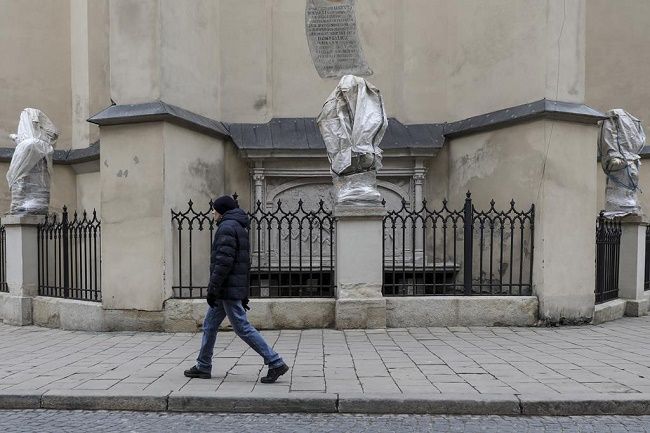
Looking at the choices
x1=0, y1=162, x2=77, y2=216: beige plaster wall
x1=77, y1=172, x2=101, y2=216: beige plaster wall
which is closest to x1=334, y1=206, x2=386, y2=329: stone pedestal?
x1=77, y1=172, x2=101, y2=216: beige plaster wall

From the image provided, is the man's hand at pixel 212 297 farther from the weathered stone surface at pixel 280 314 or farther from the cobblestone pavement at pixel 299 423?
the weathered stone surface at pixel 280 314

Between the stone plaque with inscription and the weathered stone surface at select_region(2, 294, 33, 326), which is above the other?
the stone plaque with inscription

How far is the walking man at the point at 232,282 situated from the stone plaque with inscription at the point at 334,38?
20.1ft

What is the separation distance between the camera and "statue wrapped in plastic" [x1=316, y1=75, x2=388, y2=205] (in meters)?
7.86

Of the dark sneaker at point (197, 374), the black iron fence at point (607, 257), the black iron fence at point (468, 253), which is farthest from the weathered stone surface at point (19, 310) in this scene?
the black iron fence at point (607, 257)

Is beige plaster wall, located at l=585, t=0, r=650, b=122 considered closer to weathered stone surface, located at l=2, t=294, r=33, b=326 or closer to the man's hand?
the man's hand

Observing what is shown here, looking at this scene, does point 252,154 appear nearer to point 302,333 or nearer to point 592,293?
point 302,333

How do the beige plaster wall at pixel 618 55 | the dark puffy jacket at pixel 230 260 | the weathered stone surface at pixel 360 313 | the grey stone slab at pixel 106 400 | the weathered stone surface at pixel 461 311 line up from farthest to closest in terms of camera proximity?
the beige plaster wall at pixel 618 55 → the weathered stone surface at pixel 461 311 → the weathered stone surface at pixel 360 313 → the dark puffy jacket at pixel 230 260 → the grey stone slab at pixel 106 400

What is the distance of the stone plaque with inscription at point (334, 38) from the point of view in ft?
34.4

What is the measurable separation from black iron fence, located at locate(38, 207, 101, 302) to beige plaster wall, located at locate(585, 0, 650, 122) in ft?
37.4

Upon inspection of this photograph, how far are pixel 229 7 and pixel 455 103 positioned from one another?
4904mm

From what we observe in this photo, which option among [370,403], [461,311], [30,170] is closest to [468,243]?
[461,311]

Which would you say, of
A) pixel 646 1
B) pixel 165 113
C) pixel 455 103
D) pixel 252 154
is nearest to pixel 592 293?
Result: pixel 455 103

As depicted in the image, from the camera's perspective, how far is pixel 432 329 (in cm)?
772
